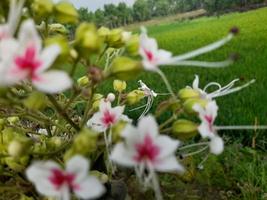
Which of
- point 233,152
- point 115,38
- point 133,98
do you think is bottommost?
point 233,152

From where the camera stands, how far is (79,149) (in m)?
0.48

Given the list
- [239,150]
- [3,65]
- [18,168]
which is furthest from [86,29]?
[239,150]

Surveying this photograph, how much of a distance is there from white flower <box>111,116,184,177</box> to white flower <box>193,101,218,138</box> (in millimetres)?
61

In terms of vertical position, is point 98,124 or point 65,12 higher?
point 65,12

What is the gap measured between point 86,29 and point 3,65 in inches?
3.3

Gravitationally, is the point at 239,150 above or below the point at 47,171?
below

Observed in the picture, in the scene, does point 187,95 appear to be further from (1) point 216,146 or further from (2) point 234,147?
(2) point 234,147

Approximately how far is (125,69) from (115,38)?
0.38ft

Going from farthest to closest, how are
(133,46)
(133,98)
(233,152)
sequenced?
(233,152)
(133,98)
(133,46)

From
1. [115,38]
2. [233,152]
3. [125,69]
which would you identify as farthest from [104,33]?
[233,152]

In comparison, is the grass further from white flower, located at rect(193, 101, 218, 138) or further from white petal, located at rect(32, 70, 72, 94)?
white petal, located at rect(32, 70, 72, 94)

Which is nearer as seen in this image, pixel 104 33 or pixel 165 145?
pixel 165 145

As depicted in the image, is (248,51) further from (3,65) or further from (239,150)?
(3,65)

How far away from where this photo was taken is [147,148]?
1.51 ft
